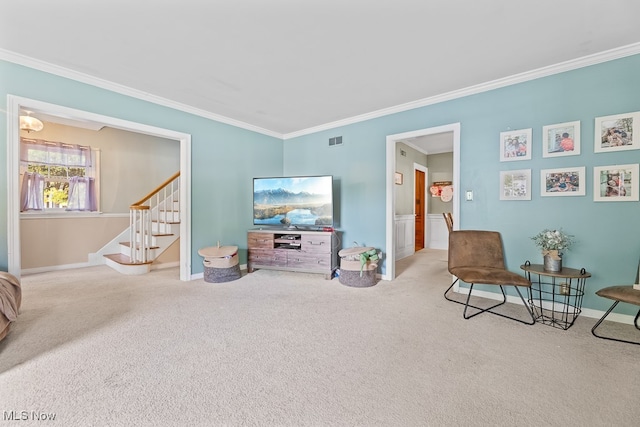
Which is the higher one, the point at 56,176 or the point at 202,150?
the point at 202,150

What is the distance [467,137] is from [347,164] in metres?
1.77

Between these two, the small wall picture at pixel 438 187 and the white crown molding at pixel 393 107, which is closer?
the white crown molding at pixel 393 107

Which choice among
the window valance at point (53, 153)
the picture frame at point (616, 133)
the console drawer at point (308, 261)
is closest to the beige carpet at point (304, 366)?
the console drawer at point (308, 261)

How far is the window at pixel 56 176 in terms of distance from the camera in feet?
14.8

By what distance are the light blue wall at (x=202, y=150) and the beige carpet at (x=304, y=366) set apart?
1.38 m

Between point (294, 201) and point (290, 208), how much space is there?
13cm

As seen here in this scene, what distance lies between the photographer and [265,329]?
7.50 feet

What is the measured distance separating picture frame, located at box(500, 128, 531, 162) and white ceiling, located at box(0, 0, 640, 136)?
2.06 feet

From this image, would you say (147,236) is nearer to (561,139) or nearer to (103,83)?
(103,83)

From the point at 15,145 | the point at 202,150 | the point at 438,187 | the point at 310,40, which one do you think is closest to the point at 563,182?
the point at 310,40

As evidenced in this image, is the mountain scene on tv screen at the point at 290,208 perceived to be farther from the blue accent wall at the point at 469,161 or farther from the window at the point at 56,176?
the window at the point at 56,176

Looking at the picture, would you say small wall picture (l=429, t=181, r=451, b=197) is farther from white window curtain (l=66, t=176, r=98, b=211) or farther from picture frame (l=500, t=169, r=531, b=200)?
white window curtain (l=66, t=176, r=98, b=211)

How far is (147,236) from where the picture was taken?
173 inches

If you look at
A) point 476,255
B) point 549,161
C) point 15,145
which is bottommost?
point 476,255
